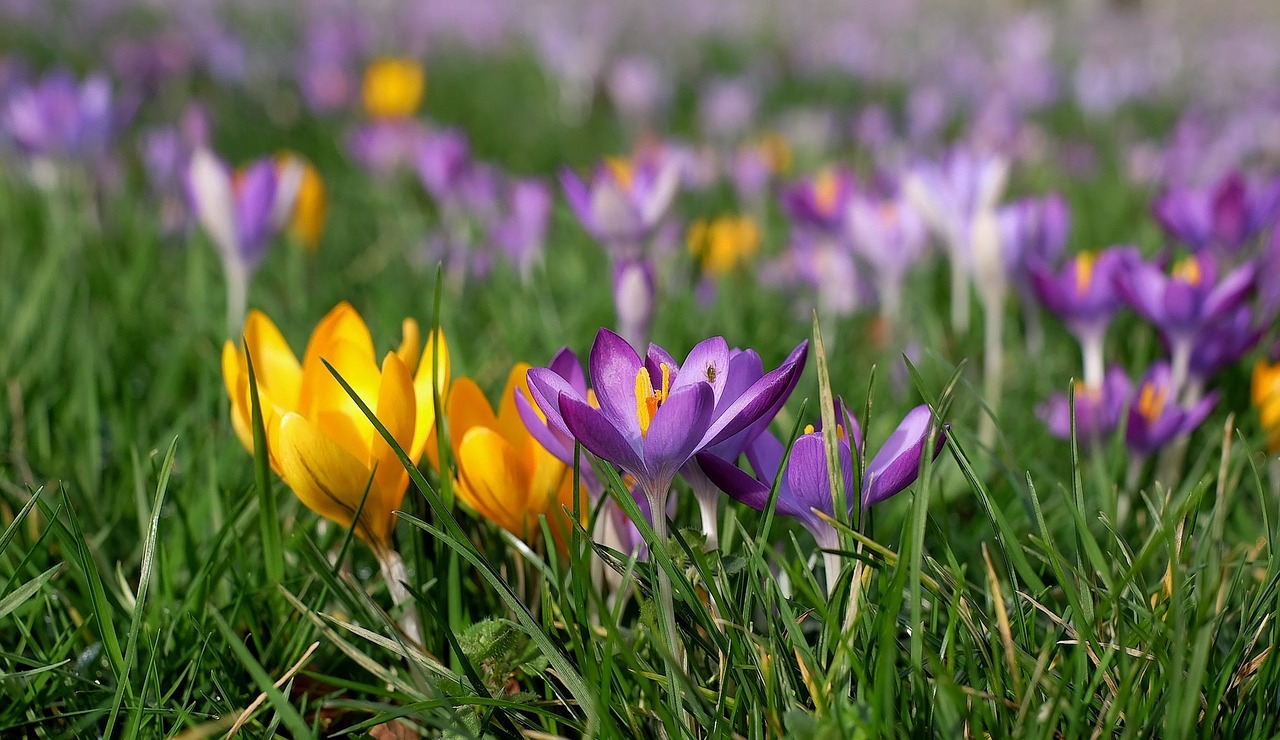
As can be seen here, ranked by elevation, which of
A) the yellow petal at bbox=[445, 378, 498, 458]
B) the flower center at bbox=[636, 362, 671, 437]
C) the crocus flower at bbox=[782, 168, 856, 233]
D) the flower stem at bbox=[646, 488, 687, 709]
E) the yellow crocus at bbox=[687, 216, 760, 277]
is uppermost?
the flower center at bbox=[636, 362, 671, 437]

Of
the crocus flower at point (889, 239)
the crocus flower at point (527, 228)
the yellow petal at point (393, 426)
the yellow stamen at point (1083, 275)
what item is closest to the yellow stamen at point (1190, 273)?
the yellow stamen at point (1083, 275)

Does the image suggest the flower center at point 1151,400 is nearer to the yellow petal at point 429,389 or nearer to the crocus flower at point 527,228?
the yellow petal at point 429,389

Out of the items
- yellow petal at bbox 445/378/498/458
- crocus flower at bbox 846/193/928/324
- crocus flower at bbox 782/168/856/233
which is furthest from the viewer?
crocus flower at bbox 782/168/856/233

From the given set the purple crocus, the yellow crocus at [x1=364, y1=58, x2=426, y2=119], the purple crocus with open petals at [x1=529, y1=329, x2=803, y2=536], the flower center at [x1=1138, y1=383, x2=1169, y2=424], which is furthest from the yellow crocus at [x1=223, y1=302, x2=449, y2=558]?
the yellow crocus at [x1=364, y1=58, x2=426, y2=119]

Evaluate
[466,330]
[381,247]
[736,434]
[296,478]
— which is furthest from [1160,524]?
[381,247]

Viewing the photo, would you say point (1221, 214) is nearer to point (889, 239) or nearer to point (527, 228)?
point (889, 239)

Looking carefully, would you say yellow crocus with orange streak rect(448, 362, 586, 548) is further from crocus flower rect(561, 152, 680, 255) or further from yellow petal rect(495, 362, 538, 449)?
crocus flower rect(561, 152, 680, 255)

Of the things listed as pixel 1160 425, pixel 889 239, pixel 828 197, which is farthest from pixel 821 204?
pixel 1160 425
